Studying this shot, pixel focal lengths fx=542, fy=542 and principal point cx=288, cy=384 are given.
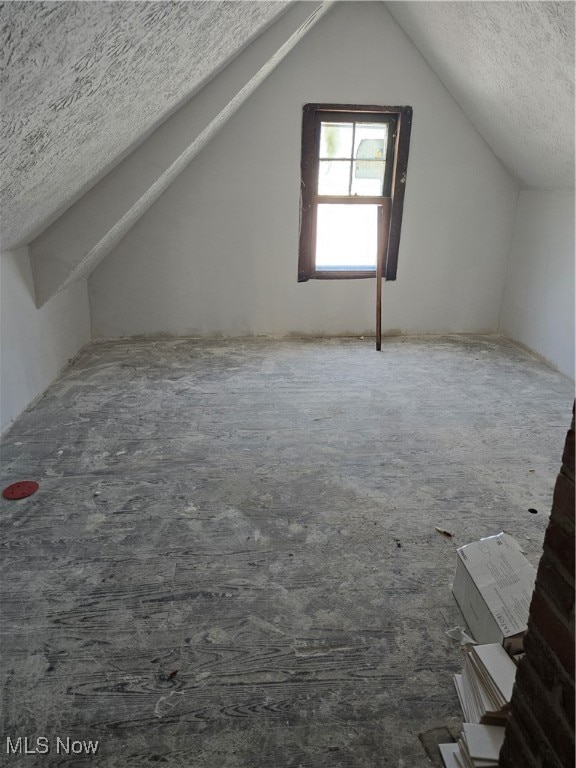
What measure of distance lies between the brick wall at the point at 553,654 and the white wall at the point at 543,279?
3583 mm

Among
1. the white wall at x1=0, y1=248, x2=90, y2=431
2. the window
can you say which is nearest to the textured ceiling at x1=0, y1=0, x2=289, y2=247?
the white wall at x1=0, y1=248, x2=90, y2=431

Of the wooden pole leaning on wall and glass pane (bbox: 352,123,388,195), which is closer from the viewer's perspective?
glass pane (bbox: 352,123,388,195)

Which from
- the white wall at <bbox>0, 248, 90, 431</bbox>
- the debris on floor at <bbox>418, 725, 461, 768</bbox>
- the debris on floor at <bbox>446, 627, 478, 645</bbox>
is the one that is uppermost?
the white wall at <bbox>0, 248, 90, 431</bbox>

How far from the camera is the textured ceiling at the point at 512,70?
2.81 m

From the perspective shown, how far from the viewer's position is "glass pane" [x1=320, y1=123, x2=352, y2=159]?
4.59 meters

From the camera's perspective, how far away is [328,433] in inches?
126

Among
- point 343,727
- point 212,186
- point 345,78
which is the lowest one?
point 343,727

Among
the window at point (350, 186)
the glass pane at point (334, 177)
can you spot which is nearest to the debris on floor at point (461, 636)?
the window at point (350, 186)

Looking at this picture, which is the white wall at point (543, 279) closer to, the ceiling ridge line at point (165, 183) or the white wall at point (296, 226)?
the white wall at point (296, 226)

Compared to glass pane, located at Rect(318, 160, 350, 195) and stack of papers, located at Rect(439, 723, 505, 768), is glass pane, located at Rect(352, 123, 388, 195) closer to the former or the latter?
glass pane, located at Rect(318, 160, 350, 195)

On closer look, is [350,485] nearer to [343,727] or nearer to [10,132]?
[343,727]

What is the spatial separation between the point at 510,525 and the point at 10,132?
2365 millimetres

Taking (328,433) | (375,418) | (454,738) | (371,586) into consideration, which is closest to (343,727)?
(454,738)

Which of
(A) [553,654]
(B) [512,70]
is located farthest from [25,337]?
(B) [512,70]
